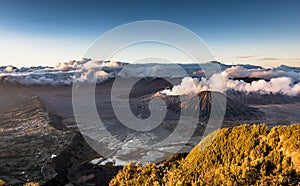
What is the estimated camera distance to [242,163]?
31375 mm

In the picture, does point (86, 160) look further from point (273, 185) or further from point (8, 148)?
point (273, 185)

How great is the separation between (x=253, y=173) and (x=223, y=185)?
17.2 ft

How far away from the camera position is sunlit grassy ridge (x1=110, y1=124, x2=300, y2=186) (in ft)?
80.7

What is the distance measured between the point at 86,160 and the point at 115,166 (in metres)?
21.5

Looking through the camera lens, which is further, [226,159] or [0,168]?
[0,168]

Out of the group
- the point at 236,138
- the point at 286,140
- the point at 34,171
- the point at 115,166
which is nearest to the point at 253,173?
the point at 286,140

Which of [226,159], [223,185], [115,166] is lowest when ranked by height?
[115,166]

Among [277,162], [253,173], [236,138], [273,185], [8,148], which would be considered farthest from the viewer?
[8,148]

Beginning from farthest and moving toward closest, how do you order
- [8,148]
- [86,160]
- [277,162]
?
[8,148] < [86,160] < [277,162]

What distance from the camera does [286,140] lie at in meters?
30.6

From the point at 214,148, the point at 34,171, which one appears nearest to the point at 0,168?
the point at 34,171

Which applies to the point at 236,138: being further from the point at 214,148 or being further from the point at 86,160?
the point at 86,160

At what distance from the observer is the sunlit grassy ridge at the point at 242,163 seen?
→ 969 inches

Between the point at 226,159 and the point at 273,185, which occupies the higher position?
the point at 273,185
